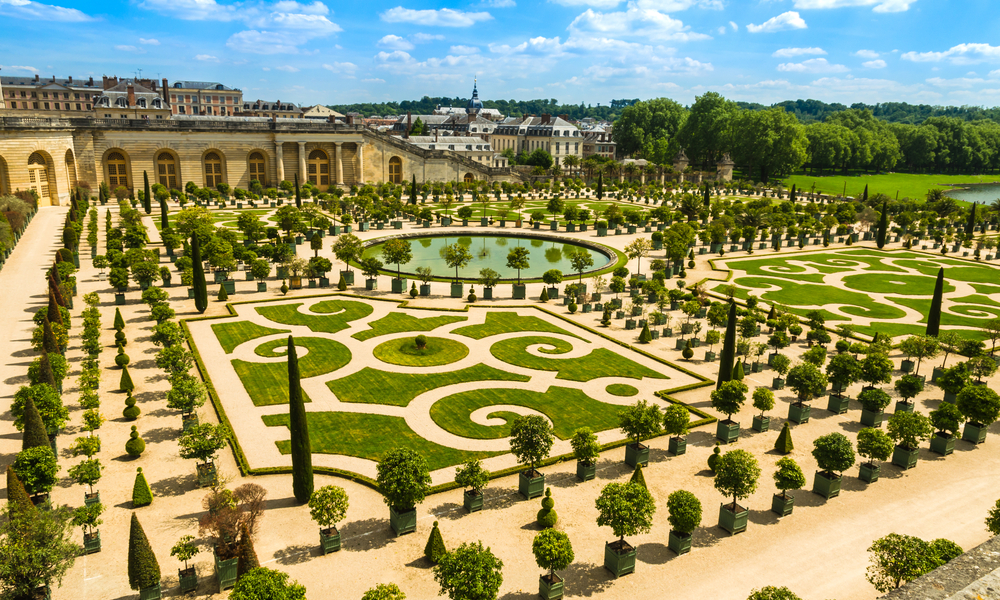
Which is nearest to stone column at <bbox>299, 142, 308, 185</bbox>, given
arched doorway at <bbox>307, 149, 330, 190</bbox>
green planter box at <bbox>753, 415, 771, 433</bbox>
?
arched doorway at <bbox>307, 149, 330, 190</bbox>

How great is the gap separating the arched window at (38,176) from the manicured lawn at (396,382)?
7683cm

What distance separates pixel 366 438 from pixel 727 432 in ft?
58.2

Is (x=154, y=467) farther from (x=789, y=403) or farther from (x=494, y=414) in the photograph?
(x=789, y=403)

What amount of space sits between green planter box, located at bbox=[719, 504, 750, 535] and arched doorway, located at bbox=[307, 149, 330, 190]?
109174mm

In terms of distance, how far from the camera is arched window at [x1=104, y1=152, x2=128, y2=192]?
107m

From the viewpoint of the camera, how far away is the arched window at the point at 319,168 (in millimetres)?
122500

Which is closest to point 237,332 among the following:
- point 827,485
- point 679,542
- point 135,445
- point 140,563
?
point 135,445

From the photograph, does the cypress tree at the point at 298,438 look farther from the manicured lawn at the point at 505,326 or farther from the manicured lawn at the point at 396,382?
the manicured lawn at the point at 505,326

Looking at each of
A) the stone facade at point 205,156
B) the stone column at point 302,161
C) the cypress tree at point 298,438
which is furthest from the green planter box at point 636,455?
the stone column at point 302,161

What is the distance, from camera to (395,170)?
13050 cm

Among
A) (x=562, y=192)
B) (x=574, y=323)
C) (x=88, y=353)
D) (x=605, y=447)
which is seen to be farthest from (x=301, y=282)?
(x=562, y=192)

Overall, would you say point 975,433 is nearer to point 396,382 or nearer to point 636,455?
point 636,455

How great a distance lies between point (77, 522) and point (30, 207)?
75256mm

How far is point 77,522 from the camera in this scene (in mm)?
22219
